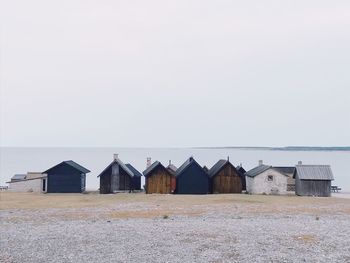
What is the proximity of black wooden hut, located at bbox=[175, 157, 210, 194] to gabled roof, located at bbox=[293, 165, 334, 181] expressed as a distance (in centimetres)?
1294

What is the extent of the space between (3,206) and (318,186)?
39.8 meters

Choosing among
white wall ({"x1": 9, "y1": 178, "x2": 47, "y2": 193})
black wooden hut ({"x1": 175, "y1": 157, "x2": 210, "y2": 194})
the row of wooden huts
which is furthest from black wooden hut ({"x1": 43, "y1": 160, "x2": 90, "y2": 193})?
black wooden hut ({"x1": 175, "y1": 157, "x2": 210, "y2": 194})

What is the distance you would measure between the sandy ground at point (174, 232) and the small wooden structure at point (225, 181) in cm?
1487

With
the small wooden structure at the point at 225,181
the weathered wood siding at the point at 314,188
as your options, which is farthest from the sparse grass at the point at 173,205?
the weathered wood siding at the point at 314,188

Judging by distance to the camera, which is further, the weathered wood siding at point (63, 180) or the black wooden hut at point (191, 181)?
the weathered wood siding at point (63, 180)

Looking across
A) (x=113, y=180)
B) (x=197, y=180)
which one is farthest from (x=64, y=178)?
(x=197, y=180)

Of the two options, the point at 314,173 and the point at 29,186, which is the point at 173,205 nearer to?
the point at 314,173

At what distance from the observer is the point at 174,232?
97.7 feet

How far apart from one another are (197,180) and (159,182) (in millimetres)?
5126

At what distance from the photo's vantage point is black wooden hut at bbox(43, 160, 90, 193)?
6494 cm

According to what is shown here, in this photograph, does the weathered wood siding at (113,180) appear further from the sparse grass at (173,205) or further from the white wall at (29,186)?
the white wall at (29,186)

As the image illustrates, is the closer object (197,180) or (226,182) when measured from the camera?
(197,180)

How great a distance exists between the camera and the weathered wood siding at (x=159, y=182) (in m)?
62.5

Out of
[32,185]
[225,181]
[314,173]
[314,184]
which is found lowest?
[32,185]
